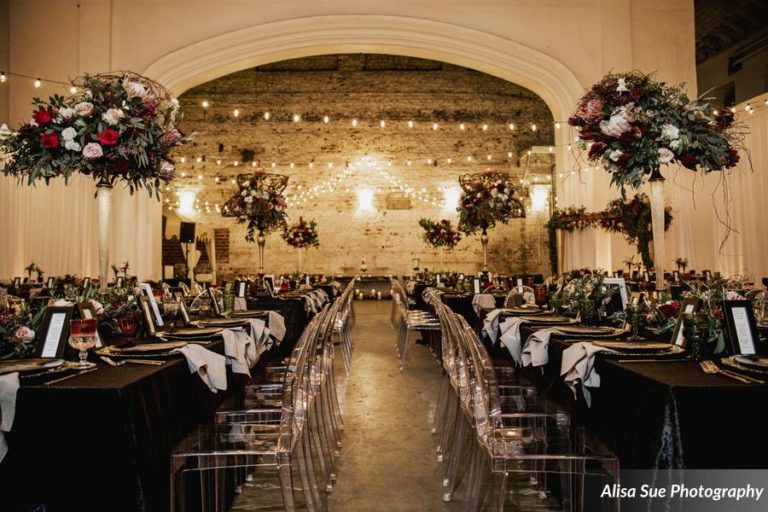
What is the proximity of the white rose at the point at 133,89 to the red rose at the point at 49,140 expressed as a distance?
0.47 meters

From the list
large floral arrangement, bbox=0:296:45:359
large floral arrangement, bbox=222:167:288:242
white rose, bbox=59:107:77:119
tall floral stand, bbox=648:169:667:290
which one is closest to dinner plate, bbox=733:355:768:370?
tall floral stand, bbox=648:169:667:290

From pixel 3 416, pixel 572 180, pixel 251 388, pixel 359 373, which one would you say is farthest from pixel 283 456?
pixel 572 180

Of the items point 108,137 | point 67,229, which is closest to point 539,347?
point 108,137

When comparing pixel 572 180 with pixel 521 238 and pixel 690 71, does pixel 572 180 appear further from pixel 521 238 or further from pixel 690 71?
pixel 521 238

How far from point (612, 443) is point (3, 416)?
6.64 ft

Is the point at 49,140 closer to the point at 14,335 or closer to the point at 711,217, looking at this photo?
the point at 14,335

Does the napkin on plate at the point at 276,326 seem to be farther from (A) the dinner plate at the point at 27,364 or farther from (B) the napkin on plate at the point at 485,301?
(B) the napkin on plate at the point at 485,301

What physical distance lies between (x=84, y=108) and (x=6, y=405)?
201cm

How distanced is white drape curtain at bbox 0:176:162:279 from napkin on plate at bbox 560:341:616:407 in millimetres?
8513

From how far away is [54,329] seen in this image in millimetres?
2062

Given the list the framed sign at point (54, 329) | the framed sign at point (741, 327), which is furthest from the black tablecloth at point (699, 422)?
the framed sign at point (54, 329)

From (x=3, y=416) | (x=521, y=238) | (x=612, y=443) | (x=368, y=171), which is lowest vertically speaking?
(x=612, y=443)

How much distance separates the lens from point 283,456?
198 centimetres

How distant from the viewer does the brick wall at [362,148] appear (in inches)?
594
